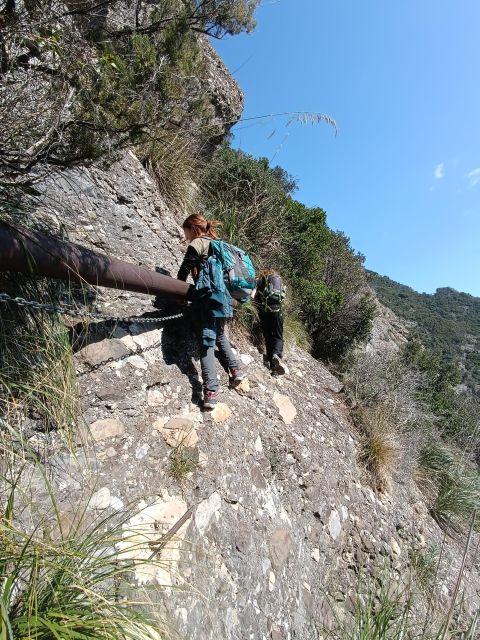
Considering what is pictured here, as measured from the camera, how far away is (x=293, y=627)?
296 centimetres

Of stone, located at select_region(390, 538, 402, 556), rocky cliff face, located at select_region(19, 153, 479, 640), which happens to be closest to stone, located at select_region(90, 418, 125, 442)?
rocky cliff face, located at select_region(19, 153, 479, 640)

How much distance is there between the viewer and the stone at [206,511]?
9.34 feet

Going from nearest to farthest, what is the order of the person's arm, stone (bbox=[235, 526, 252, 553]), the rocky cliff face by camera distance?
the rocky cliff face, stone (bbox=[235, 526, 252, 553]), the person's arm

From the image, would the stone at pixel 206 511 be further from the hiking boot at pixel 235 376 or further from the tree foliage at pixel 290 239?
the tree foliage at pixel 290 239

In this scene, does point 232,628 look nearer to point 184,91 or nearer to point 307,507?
point 307,507

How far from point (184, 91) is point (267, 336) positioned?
3.27 m

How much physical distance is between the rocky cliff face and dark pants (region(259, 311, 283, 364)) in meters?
Answer: 0.34

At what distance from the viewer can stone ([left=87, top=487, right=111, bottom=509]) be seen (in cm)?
246

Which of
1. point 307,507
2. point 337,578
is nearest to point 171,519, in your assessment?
point 307,507

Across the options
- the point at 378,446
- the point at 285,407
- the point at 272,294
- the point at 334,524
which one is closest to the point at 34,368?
the point at 285,407

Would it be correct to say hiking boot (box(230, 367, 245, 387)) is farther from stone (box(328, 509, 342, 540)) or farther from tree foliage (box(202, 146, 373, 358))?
tree foliage (box(202, 146, 373, 358))

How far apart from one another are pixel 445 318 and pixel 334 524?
75203 mm

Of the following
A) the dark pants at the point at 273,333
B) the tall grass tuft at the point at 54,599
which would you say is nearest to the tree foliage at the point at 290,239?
the dark pants at the point at 273,333

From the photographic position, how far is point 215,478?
321cm
